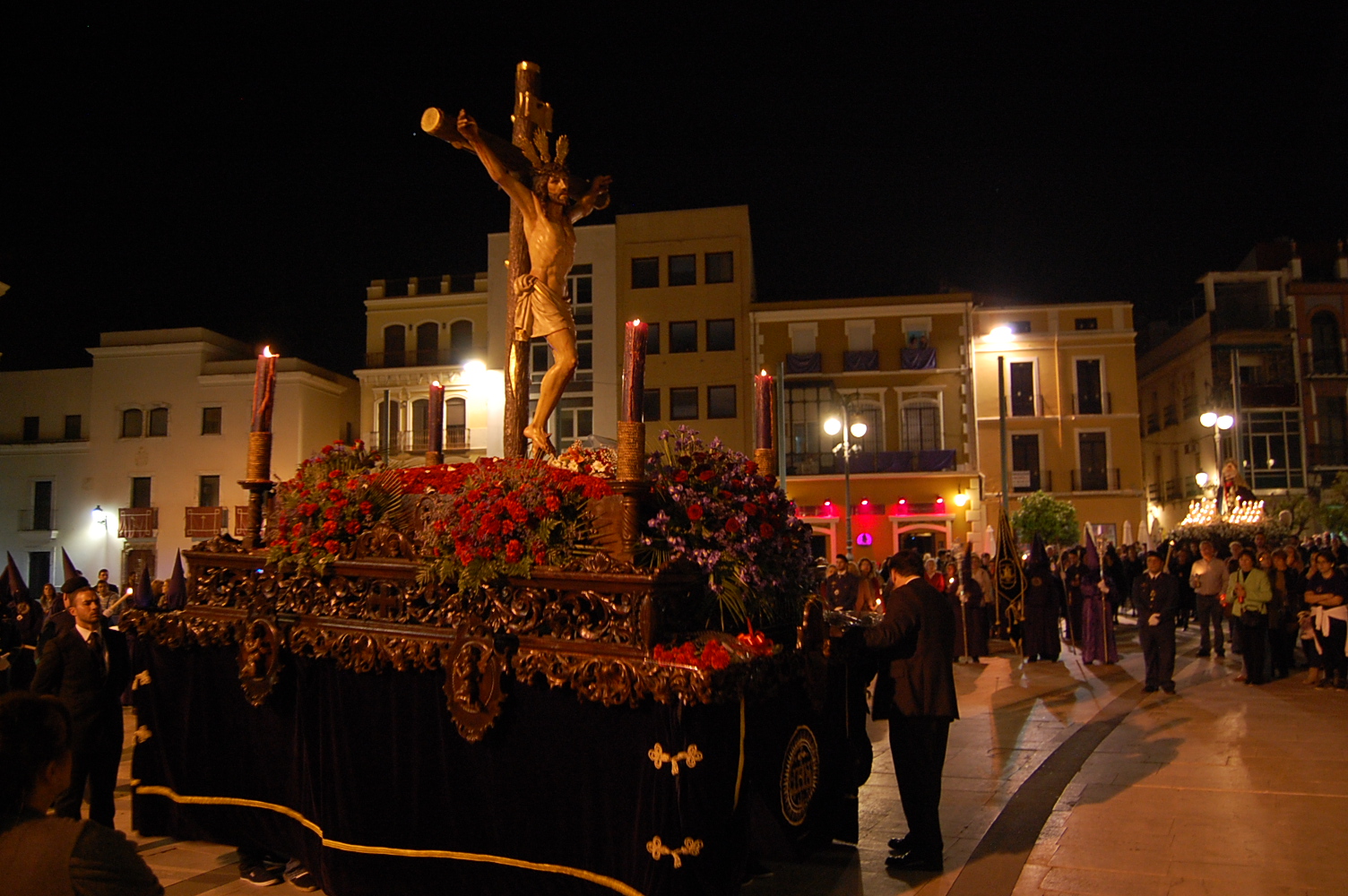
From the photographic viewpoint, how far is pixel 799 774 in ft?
15.8

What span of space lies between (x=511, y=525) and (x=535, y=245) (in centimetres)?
226

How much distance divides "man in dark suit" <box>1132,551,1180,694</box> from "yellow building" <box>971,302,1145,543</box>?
25.7m

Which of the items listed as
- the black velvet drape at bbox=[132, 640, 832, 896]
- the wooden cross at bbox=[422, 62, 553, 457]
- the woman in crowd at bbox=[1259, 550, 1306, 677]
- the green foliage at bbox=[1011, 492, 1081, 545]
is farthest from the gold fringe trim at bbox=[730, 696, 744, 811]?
the green foliage at bbox=[1011, 492, 1081, 545]

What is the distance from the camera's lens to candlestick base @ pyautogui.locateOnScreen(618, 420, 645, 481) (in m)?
3.99

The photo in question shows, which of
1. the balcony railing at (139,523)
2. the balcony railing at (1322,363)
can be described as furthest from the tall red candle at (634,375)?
the balcony railing at (1322,363)

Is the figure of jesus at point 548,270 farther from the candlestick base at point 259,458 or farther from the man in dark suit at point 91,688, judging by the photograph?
the man in dark suit at point 91,688

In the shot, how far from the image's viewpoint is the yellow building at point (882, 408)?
34531 mm

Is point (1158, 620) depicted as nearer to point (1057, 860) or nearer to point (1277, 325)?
point (1057, 860)

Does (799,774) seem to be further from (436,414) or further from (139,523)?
(139,523)

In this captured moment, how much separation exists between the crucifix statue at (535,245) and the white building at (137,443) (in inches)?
1189

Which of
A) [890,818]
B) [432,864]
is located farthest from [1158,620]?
[432,864]

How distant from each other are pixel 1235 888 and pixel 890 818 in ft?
6.46

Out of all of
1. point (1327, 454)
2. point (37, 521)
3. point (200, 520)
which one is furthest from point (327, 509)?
point (1327, 454)

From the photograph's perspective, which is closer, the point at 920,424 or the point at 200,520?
the point at 200,520
